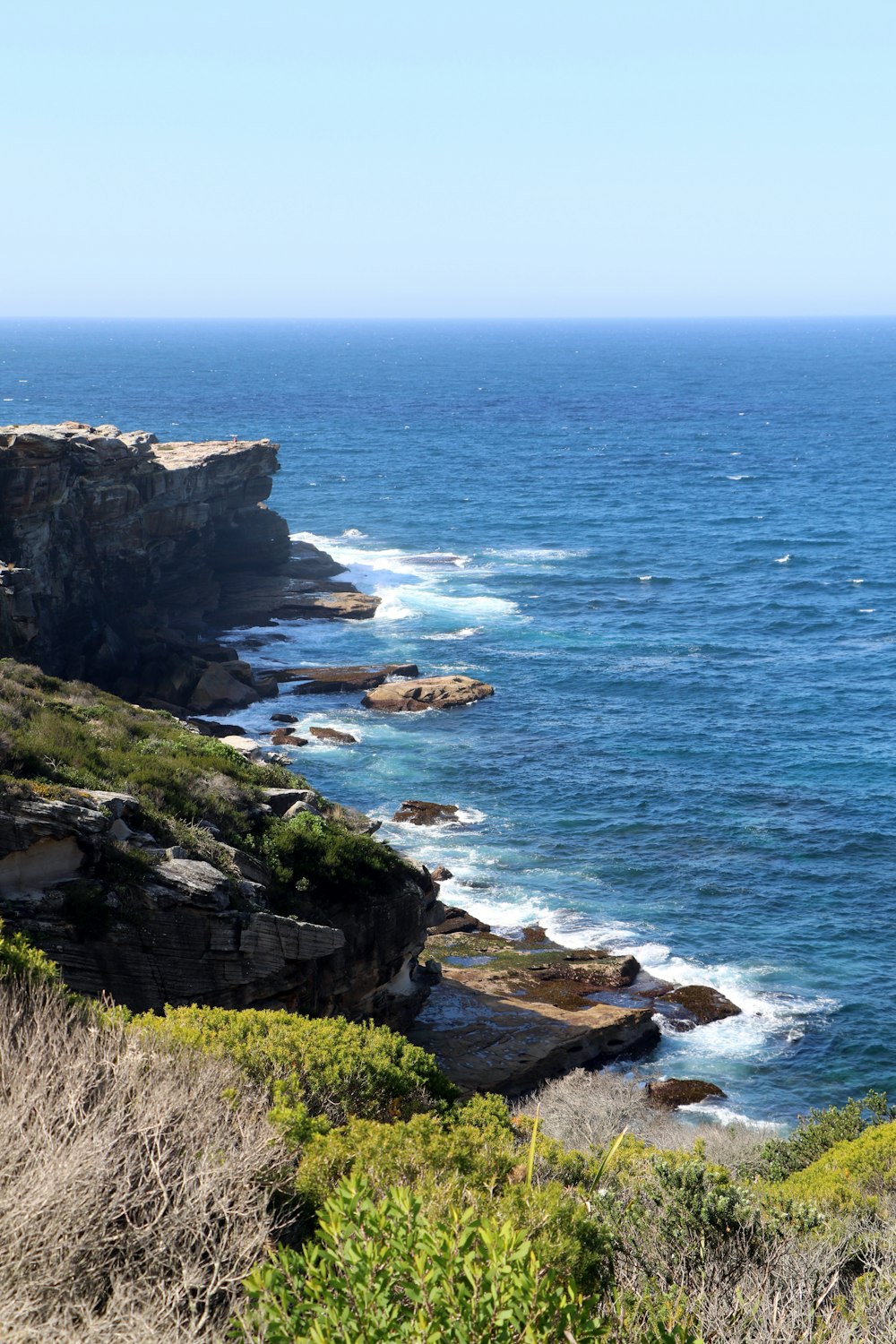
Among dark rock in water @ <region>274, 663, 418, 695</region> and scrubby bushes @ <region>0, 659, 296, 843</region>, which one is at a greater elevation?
scrubby bushes @ <region>0, 659, 296, 843</region>

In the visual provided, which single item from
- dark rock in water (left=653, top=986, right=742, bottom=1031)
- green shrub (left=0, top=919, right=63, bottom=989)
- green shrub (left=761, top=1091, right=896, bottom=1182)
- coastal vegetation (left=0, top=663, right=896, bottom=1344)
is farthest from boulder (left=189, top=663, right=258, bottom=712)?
green shrub (left=0, top=919, right=63, bottom=989)

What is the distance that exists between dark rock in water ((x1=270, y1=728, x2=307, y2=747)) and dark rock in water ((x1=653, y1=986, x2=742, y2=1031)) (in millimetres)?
26259

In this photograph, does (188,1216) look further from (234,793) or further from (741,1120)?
(741,1120)

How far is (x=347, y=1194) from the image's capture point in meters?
13.1

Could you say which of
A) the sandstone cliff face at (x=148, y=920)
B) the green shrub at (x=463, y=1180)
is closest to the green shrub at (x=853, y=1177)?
the green shrub at (x=463, y=1180)

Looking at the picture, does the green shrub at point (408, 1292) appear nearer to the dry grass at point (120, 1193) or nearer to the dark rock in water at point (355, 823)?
the dry grass at point (120, 1193)

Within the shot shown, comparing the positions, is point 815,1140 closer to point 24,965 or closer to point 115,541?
point 24,965

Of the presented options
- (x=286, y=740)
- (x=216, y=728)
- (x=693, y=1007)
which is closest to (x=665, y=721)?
(x=286, y=740)

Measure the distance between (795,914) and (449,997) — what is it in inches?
635

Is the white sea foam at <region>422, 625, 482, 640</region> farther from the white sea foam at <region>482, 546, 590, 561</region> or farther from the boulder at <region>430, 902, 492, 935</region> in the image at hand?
the boulder at <region>430, 902, 492, 935</region>

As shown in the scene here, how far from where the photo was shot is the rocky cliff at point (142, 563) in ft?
198

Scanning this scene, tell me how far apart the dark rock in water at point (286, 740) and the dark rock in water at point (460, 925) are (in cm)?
1853

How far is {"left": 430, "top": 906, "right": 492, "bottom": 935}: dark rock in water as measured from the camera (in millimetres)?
45719

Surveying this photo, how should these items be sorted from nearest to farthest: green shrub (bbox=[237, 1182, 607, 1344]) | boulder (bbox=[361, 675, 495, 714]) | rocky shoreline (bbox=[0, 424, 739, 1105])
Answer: green shrub (bbox=[237, 1182, 607, 1344])
rocky shoreline (bbox=[0, 424, 739, 1105])
boulder (bbox=[361, 675, 495, 714])
